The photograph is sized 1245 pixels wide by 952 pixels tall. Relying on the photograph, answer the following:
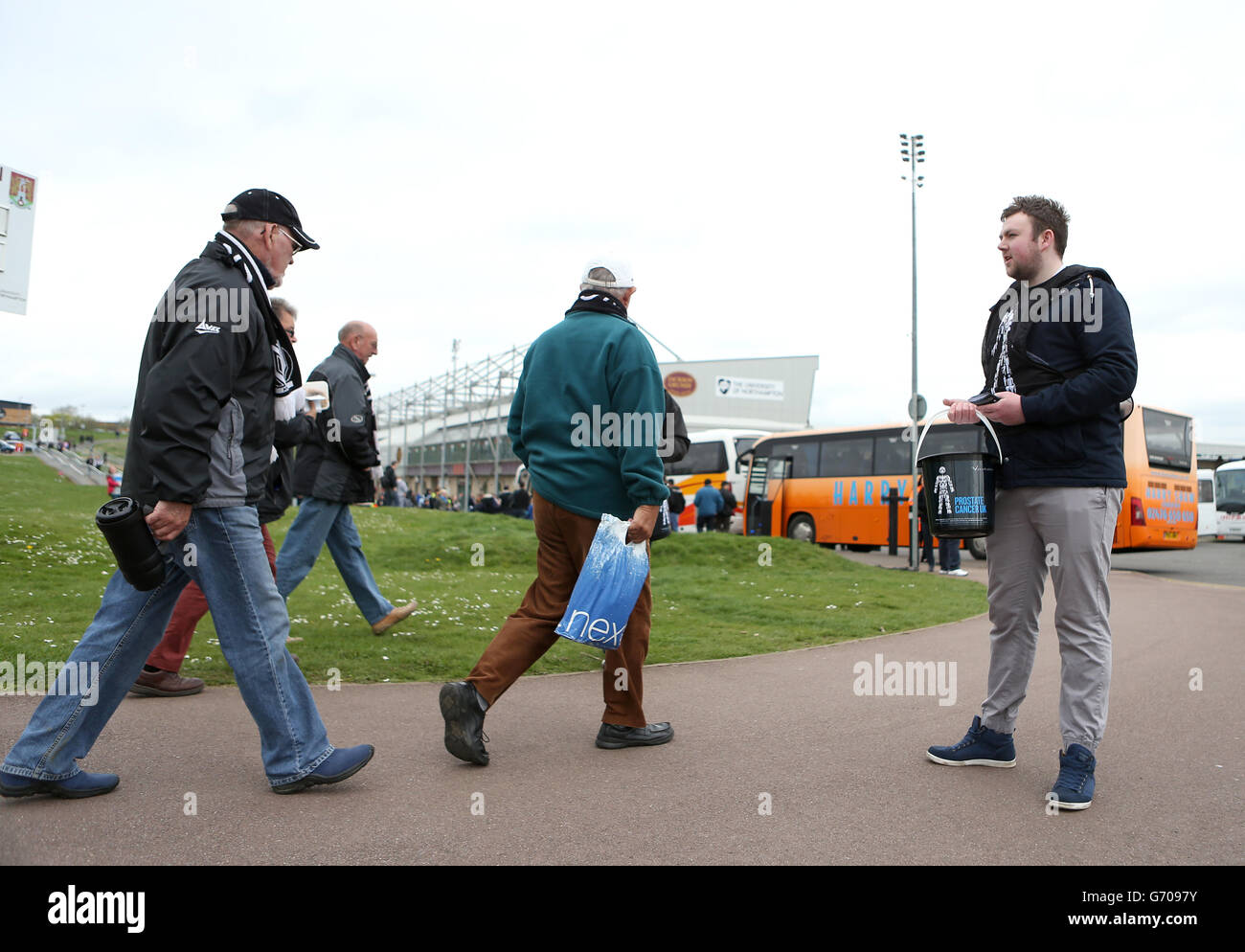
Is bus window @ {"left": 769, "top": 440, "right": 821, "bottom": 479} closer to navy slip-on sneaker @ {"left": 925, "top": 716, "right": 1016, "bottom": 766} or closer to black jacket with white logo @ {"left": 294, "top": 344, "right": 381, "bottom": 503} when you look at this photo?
black jacket with white logo @ {"left": 294, "top": 344, "right": 381, "bottom": 503}

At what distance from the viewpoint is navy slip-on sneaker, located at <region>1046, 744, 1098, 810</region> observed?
3.21 meters

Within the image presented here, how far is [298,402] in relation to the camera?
4309 millimetres

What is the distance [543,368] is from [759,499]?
1941 cm

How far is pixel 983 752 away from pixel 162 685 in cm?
374

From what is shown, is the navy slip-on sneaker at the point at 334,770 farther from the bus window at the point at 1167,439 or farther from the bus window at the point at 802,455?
the bus window at the point at 802,455

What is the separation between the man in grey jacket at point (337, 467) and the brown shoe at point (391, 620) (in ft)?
1.27

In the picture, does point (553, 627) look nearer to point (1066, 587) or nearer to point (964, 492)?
point (964, 492)

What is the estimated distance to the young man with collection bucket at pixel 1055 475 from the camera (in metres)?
3.38

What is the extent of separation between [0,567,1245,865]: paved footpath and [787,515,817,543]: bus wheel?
1751cm

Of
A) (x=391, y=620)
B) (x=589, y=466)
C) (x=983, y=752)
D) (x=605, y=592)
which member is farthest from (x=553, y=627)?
(x=391, y=620)

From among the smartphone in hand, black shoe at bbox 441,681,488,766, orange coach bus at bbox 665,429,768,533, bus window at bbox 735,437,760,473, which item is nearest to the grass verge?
black shoe at bbox 441,681,488,766

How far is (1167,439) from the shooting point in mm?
18109

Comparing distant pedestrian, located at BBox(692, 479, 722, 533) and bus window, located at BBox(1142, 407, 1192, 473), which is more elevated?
bus window, located at BBox(1142, 407, 1192, 473)

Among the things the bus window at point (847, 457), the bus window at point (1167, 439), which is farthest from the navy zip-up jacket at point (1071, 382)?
the bus window at point (847, 457)
